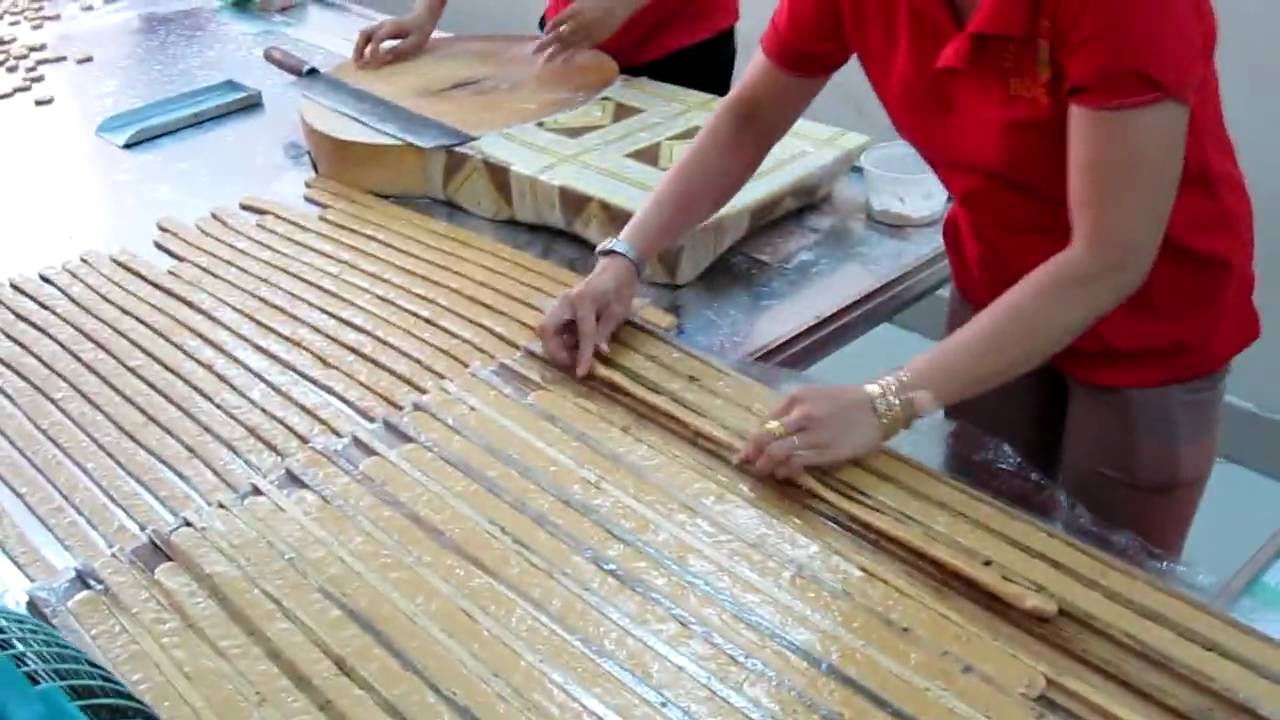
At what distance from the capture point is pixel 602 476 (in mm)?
1070

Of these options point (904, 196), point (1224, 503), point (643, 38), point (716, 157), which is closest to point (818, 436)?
point (716, 157)

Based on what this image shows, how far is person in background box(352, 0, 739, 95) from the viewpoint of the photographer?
6.11 ft

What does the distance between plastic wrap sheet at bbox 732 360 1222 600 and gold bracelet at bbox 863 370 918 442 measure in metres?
0.07

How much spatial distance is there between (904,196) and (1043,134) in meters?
0.48

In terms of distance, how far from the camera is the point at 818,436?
1.04 m

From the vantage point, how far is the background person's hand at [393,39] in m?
1.92

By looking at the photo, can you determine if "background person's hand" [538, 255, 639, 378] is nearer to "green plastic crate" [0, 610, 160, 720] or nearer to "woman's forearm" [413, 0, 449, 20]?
"green plastic crate" [0, 610, 160, 720]

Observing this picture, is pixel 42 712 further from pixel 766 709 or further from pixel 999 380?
pixel 999 380

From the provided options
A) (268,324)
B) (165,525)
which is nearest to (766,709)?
(165,525)

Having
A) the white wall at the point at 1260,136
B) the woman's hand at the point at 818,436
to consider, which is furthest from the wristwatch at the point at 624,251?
the white wall at the point at 1260,136

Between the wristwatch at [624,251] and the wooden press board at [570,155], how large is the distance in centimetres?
10

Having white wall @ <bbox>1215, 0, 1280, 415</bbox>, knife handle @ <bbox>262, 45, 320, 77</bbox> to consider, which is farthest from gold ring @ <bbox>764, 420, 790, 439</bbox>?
white wall @ <bbox>1215, 0, 1280, 415</bbox>

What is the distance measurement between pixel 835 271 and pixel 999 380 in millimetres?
439

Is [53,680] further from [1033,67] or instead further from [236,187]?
[236,187]
